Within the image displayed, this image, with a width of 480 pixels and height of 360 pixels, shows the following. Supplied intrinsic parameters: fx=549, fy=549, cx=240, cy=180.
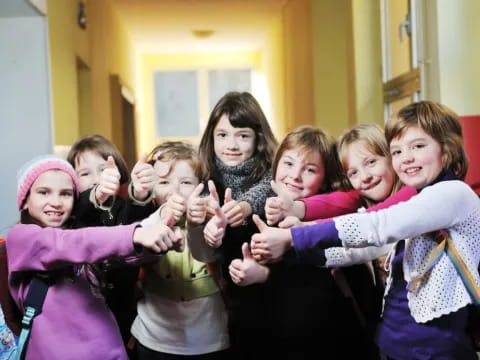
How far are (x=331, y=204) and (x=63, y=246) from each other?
70cm

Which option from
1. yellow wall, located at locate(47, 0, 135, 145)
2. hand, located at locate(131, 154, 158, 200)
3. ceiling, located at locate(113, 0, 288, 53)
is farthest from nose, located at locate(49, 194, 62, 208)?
ceiling, located at locate(113, 0, 288, 53)

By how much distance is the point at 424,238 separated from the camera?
49.6 inches

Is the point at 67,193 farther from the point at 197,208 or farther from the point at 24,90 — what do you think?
the point at 24,90

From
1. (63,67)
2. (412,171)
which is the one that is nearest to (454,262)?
(412,171)

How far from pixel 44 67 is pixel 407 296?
2.38m

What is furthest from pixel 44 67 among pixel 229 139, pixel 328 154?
pixel 328 154

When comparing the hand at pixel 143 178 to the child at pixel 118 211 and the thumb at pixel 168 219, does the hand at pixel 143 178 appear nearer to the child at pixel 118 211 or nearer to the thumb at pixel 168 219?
the child at pixel 118 211

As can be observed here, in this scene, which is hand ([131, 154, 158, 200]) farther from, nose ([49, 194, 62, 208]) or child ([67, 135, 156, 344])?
nose ([49, 194, 62, 208])

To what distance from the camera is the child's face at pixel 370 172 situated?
1538 millimetres

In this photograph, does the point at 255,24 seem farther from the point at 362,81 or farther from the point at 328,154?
the point at 328,154

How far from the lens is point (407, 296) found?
1.27 metres

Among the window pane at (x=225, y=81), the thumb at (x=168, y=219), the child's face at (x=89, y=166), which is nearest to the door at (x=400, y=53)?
the child's face at (x=89, y=166)

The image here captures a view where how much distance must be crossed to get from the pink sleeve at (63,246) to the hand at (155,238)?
0.02 meters

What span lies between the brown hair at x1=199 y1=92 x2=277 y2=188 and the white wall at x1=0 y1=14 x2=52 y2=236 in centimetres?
157
